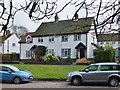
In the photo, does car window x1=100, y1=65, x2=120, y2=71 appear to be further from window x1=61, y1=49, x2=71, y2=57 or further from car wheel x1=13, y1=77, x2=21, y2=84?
window x1=61, y1=49, x2=71, y2=57

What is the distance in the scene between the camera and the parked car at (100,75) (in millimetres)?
10156

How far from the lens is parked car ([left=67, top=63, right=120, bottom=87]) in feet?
33.3

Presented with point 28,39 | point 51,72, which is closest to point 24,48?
point 28,39

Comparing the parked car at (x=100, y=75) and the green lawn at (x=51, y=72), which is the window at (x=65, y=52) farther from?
the parked car at (x=100, y=75)

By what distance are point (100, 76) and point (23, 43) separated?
25590 mm

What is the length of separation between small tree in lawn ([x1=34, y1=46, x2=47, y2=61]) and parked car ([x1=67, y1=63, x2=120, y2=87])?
19210 millimetres

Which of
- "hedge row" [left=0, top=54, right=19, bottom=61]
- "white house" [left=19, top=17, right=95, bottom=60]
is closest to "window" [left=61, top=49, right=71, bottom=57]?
"white house" [left=19, top=17, right=95, bottom=60]

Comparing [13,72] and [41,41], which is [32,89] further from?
[41,41]

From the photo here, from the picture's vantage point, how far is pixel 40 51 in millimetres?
29688

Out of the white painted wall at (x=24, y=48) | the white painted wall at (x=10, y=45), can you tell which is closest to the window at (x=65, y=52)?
the white painted wall at (x=24, y=48)

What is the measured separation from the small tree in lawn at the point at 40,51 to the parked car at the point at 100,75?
1921cm

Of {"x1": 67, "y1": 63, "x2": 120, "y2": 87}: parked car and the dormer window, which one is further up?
the dormer window

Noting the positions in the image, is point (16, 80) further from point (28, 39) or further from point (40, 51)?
point (28, 39)

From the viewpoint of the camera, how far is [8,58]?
32.5 meters
